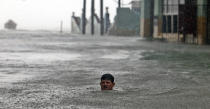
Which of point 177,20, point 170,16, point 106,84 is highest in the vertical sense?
point 170,16

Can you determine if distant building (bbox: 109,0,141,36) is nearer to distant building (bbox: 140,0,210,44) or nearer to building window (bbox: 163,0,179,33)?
distant building (bbox: 140,0,210,44)

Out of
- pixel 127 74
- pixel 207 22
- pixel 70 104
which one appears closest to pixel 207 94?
pixel 70 104

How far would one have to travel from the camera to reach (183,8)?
89.6 ft

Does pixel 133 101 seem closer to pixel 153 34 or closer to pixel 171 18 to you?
pixel 171 18

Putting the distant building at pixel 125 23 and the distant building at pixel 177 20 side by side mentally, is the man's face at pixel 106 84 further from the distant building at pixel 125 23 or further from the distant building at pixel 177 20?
the distant building at pixel 125 23

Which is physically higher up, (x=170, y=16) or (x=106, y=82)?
(x=170, y=16)

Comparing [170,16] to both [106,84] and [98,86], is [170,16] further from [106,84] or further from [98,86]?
[106,84]

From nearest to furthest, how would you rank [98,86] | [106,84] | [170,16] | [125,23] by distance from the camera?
[106,84] < [98,86] < [170,16] < [125,23]

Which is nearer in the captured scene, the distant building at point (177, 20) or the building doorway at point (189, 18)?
the distant building at point (177, 20)

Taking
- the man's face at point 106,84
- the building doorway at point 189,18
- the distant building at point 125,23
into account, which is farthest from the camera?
the distant building at point 125,23

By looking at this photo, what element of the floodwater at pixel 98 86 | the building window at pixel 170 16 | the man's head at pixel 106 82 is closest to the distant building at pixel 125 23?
the building window at pixel 170 16

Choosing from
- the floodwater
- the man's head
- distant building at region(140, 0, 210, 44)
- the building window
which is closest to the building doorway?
distant building at region(140, 0, 210, 44)

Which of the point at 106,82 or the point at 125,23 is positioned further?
the point at 125,23

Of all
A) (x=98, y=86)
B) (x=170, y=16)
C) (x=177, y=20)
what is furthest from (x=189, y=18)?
(x=98, y=86)
